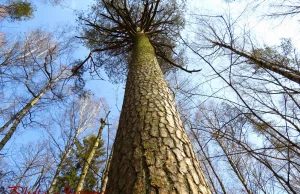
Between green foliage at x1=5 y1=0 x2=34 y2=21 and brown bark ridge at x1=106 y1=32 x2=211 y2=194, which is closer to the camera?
brown bark ridge at x1=106 y1=32 x2=211 y2=194

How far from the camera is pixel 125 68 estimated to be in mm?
7016

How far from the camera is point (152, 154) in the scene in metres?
1.29

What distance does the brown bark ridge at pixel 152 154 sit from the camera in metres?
1.08

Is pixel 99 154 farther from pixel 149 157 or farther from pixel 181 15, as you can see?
pixel 149 157

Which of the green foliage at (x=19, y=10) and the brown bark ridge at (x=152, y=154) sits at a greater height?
the green foliage at (x=19, y=10)

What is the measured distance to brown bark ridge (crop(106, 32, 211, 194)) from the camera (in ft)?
3.54

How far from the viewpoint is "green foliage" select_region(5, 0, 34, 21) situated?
7.96 meters

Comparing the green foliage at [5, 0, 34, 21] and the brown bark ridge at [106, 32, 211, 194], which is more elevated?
the green foliage at [5, 0, 34, 21]

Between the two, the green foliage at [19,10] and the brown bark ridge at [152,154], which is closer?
the brown bark ridge at [152,154]

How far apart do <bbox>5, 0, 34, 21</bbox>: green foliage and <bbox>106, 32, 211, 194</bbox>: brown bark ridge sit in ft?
28.0

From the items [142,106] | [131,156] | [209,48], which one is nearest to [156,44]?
[209,48]

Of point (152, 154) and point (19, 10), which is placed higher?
point (19, 10)

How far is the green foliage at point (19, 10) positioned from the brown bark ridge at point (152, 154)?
8.54 metres

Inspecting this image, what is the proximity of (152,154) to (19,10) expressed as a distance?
9639mm
